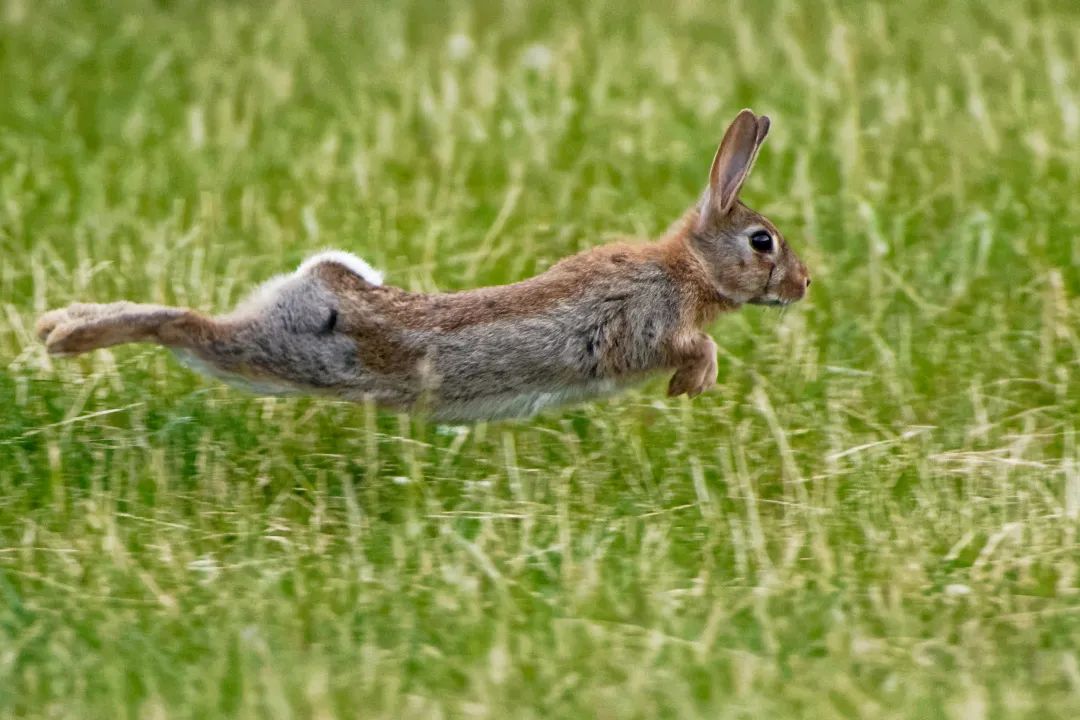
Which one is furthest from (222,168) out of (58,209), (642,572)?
(642,572)

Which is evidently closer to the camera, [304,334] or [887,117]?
[304,334]

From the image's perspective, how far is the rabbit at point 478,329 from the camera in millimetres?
5309

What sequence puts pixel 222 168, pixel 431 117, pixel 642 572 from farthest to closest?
1. pixel 431 117
2. pixel 222 168
3. pixel 642 572

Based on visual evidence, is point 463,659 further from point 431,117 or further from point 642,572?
point 431,117

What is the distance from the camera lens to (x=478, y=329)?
17.9 feet

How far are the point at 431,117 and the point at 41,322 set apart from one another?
3226 millimetres

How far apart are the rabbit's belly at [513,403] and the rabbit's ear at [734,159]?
27.5 inches

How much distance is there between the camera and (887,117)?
8297mm

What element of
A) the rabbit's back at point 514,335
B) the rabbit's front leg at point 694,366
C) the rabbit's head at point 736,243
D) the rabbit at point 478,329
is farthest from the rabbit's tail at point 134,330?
the rabbit's head at point 736,243

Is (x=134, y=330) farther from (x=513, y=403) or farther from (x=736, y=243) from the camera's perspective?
(x=736, y=243)

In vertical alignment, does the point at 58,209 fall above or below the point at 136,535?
above

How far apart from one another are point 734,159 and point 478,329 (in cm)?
102

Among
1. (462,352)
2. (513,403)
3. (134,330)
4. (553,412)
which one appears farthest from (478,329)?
(134,330)

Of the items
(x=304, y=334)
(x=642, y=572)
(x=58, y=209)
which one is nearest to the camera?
(x=642, y=572)
